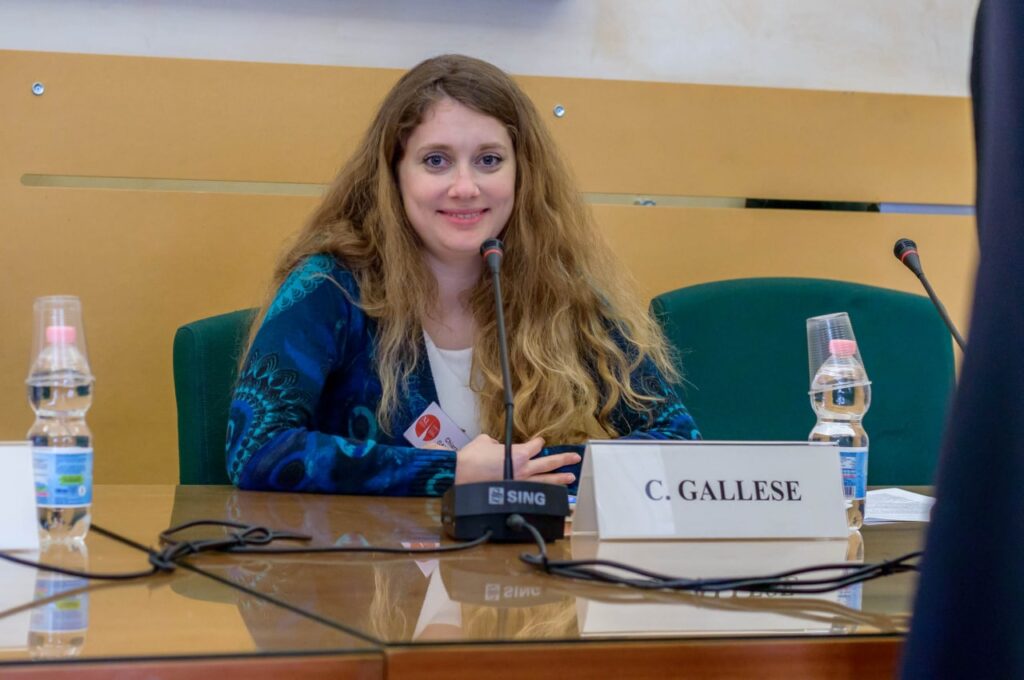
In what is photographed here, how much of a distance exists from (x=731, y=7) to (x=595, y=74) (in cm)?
37

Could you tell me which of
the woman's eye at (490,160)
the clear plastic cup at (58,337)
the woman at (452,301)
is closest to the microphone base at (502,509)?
the clear plastic cup at (58,337)

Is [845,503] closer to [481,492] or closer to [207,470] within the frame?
[481,492]

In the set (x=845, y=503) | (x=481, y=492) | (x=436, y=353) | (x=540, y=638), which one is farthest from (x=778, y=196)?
(x=540, y=638)

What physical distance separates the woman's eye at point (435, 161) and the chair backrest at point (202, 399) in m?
0.49

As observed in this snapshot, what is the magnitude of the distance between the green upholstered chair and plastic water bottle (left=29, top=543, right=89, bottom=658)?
1.54 metres

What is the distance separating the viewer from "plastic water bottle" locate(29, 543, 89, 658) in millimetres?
702

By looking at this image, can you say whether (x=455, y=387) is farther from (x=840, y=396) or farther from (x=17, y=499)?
(x=17, y=499)

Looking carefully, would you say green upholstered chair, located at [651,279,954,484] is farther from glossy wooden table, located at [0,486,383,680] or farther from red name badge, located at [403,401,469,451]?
glossy wooden table, located at [0,486,383,680]

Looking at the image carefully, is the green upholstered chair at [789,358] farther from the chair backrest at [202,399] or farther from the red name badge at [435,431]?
the chair backrest at [202,399]

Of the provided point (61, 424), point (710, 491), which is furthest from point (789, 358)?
point (61, 424)

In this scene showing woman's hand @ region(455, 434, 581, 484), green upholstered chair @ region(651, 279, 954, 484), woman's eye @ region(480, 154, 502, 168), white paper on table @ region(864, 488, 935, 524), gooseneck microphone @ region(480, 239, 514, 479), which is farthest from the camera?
green upholstered chair @ region(651, 279, 954, 484)

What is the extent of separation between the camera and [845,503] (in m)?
1.27

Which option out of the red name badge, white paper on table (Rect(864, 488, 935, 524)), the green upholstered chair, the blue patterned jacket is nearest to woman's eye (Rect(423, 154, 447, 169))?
the blue patterned jacket

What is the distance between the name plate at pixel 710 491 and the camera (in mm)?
1165
